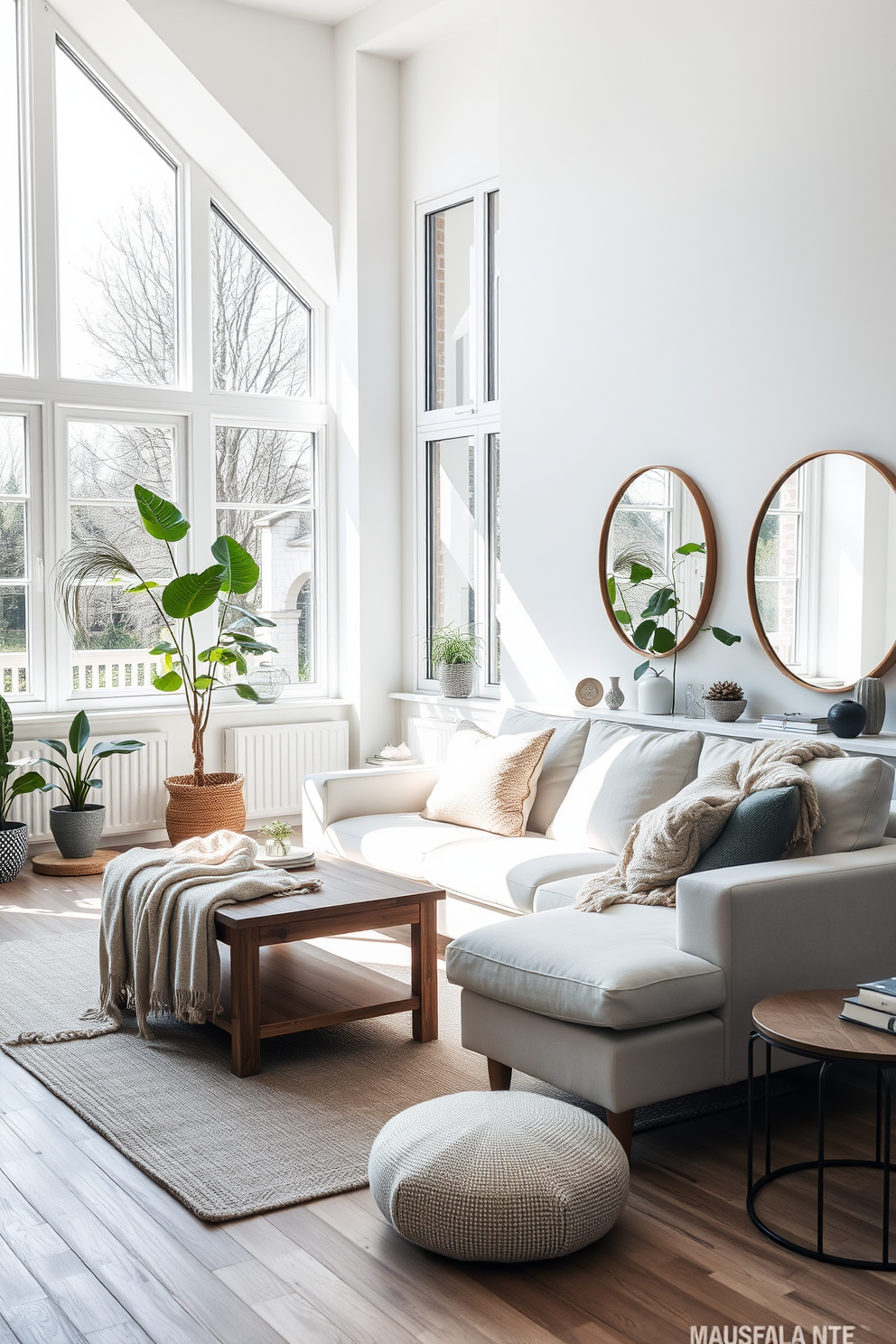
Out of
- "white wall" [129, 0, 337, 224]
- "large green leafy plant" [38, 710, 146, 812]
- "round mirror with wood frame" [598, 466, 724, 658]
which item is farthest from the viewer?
"white wall" [129, 0, 337, 224]

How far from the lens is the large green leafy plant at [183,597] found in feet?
20.4

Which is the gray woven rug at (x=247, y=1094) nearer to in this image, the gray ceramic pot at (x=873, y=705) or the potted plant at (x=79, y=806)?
the gray ceramic pot at (x=873, y=705)

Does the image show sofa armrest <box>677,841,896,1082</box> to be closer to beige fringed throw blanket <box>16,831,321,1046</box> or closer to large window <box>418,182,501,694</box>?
beige fringed throw blanket <box>16,831,321,1046</box>

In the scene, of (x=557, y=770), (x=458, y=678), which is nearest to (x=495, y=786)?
(x=557, y=770)

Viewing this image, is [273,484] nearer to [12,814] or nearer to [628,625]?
[12,814]

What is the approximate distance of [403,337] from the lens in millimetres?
7320

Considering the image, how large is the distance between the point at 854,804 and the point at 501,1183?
5.13ft

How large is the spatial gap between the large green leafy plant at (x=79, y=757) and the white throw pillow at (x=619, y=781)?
2591 mm

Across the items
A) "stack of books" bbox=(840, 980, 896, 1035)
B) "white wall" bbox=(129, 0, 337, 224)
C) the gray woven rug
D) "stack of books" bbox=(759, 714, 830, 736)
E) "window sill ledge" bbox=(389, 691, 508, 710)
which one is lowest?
the gray woven rug

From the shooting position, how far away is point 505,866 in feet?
14.1

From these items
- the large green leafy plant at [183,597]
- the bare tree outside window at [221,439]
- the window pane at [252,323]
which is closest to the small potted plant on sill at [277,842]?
the large green leafy plant at [183,597]

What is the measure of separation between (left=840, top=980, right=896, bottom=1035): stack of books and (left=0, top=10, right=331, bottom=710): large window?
5.00 meters

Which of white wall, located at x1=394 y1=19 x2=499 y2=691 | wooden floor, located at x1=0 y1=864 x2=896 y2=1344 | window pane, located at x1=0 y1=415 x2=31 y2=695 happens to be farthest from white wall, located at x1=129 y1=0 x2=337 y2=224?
wooden floor, located at x1=0 y1=864 x2=896 y2=1344

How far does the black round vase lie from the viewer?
4172 mm
